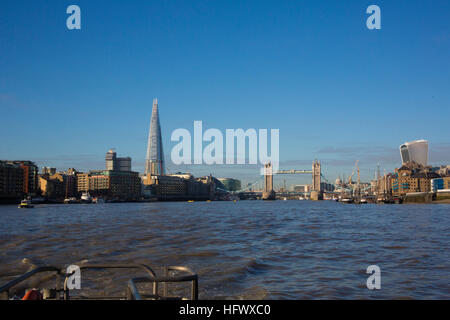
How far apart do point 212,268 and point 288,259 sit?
3469mm

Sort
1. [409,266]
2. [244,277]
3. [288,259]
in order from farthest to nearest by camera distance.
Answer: [288,259] < [409,266] < [244,277]

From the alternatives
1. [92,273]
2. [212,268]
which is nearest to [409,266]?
[212,268]

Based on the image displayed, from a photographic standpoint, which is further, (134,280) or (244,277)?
(244,277)

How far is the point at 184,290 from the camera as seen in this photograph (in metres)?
11.2

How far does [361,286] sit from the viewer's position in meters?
11.3
